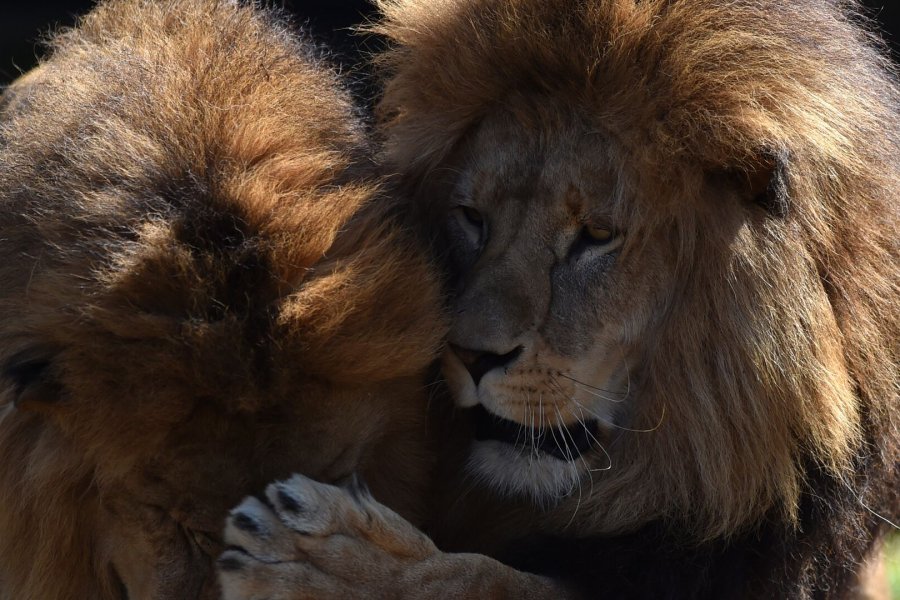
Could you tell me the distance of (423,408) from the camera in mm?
2650

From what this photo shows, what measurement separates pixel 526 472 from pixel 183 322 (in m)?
0.90

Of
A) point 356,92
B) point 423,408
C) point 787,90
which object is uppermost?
point 787,90

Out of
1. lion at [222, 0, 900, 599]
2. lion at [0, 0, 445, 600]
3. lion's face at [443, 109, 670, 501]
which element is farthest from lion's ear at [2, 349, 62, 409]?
lion's face at [443, 109, 670, 501]

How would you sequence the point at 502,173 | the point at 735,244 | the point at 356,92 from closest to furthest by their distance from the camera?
1. the point at 735,244
2. the point at 502,173
3. the point at 356,92

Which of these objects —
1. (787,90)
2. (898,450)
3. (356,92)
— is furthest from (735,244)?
(356,92)

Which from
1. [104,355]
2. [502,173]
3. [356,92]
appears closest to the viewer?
[104,355]

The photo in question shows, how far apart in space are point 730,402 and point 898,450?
496 millimetres

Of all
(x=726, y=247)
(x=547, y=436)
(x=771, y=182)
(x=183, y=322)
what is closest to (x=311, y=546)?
(x=183, y=322)

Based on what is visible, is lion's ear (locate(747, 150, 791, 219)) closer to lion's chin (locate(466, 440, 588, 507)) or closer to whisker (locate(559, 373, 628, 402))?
whisker (locate(559, 373, 628, 402))

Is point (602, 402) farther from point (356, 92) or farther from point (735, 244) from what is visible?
point (356, 92)

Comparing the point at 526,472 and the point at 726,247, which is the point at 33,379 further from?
the point at 726,247

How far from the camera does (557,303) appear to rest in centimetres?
257

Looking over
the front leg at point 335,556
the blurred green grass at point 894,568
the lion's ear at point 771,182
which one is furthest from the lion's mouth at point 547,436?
the blurred green grass at point 894,568

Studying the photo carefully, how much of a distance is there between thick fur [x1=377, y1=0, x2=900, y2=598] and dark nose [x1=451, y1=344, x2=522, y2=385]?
0.13 m
